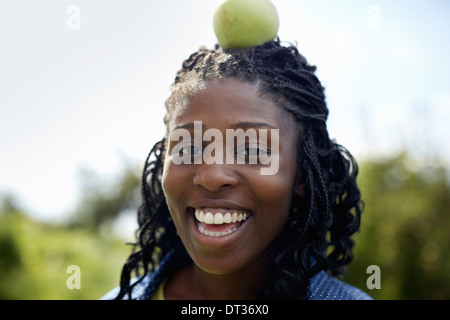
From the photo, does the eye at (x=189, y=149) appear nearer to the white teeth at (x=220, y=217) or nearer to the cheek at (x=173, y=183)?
the cheek at (x=173, y=183)

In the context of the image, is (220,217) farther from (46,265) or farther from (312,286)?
(46,265)

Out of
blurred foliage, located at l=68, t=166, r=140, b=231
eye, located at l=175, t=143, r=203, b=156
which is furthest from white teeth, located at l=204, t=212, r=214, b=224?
blurred foliage, located at l=68, t=166, r=140, b=231

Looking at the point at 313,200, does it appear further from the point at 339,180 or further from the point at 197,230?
the point at 197,230

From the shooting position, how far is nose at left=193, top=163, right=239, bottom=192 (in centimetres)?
172

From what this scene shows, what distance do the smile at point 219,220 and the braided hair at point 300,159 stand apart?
30cm

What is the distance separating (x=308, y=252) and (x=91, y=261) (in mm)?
4721

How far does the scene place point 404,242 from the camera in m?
6.01

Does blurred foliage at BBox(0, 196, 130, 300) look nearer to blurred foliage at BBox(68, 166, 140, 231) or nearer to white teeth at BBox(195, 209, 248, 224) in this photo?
white teeth at BBox(195, 209, 248, 224)

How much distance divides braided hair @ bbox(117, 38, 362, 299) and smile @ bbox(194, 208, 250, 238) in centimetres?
30

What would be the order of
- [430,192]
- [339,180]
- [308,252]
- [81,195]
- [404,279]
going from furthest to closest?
[81,195]
[430,192]
[404,279]
[339,180]
[308,252]

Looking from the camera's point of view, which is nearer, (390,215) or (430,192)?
(390,215)

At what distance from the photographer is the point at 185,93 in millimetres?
1955

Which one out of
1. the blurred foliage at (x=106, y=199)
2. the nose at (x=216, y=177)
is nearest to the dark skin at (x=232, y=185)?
the nose at (x=216, y=177)

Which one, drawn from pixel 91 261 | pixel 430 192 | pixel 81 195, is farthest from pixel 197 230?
pixel 81 195
